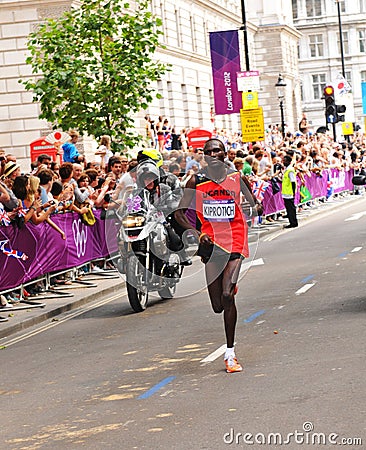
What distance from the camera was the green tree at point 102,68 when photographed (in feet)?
91.7

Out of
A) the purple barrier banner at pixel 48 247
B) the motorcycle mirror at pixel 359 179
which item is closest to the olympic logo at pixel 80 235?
the purple barrier banner at pixel 48 247

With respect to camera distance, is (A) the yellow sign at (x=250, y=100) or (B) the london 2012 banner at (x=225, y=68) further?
(A) the yellow sign at (x=250, y=100)

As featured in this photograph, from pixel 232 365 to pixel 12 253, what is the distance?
6.68 m

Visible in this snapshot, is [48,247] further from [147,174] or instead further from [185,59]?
[185,59]

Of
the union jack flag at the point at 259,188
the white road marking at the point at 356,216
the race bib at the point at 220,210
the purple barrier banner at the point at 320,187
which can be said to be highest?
the race bib at the point at 220,210

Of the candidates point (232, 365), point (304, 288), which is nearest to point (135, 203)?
point (304, 288)

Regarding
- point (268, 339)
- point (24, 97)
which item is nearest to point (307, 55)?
point (24, 97)

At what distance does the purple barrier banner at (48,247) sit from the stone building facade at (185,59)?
15763 millimetres

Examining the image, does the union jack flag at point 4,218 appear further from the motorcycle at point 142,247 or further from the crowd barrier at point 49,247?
the motorcycle at point 142,247

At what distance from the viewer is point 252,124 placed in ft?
115

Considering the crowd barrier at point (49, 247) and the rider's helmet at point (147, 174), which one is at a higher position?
the rider's helmet at point (147, 174)

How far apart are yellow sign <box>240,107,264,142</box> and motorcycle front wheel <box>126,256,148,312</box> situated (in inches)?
773

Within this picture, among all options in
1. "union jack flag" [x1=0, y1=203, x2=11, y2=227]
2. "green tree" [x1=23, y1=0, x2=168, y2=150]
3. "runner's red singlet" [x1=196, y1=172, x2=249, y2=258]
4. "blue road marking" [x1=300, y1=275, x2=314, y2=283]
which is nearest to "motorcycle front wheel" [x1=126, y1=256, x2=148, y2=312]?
"union jack flag" [x1=0, y1=203, x2=11, y2=227]

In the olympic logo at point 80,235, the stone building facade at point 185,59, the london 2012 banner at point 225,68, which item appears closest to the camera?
the olympic logo at point 80,235
